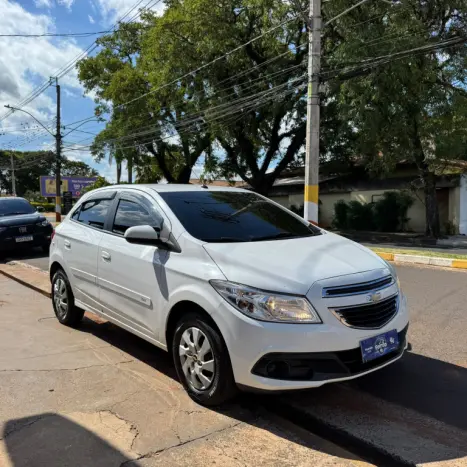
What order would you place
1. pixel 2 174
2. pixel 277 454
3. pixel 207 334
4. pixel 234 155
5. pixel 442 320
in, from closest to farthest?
pixel 277 454
pixel 207 334
pixel 442 320
pixel 234 155
pixel 2 174

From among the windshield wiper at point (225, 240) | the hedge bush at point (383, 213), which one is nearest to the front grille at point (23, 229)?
the windshield wiper at point (225, 240)

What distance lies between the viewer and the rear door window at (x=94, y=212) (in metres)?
5.04

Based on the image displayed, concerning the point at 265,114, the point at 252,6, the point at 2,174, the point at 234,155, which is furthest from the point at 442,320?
the point at 2,174

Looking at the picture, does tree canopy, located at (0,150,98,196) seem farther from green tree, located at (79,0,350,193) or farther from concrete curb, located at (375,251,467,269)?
concrete curb, located at (375,251,467,269)

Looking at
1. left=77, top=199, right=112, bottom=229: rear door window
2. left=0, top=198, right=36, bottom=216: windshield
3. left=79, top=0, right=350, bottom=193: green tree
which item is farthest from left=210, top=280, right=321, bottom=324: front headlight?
left=79, top=0, right=350, bottom=193: green tree

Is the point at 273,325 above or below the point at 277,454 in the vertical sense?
above

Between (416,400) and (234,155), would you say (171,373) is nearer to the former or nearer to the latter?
(416,400)

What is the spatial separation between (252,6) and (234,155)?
841cm

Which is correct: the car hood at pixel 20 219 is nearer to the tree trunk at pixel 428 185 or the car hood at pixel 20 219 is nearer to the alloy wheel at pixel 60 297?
the alloy wheel at pixel 60 297

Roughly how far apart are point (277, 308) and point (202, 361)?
2.48 ft

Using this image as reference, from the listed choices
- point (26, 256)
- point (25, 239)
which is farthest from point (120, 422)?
point (26, 256)

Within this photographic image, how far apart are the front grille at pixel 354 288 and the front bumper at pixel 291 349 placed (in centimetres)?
18

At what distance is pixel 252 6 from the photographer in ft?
65.6

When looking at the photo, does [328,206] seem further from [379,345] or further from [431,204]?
[379,345]
